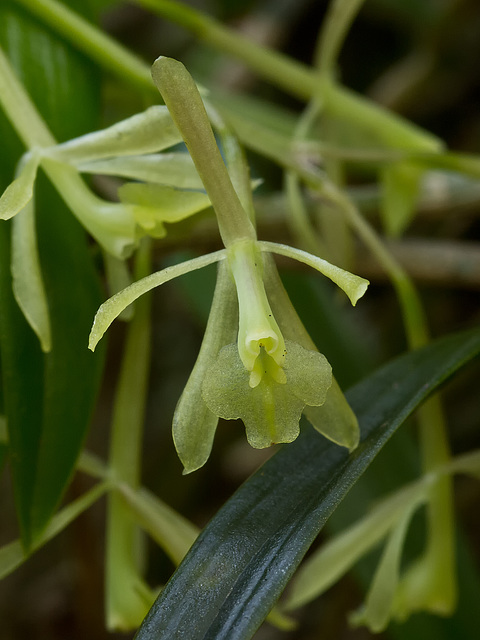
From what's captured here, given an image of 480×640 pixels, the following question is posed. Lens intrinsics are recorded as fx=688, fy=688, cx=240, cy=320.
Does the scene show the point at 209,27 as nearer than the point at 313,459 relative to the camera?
No

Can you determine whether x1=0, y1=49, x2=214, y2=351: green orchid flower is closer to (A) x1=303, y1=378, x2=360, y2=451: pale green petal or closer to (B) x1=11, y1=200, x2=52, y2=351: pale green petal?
(B) x1=11, y1=200, x2=52, y2=351: pale green petal

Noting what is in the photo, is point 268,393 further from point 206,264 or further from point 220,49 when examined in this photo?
point 220,49

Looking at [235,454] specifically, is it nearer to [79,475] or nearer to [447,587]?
[79,475]

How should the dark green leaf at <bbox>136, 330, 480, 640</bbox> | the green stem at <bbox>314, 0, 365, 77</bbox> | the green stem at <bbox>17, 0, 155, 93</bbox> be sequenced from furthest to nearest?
the green stem at <bbox>314, 0, 365, 77</bbox>, the green stem at <bbox>17, 0, 155, 93</bbox>, the dark green leaf at <bbox>136, 330, 480, 640</bbox>

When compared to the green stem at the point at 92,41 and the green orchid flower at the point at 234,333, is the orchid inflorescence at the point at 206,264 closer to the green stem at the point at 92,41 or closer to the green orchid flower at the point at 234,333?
the green orchid flower at the point at 234,333

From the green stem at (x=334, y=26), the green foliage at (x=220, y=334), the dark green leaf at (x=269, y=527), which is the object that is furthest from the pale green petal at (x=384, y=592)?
the green stem at (x=334, y=26)

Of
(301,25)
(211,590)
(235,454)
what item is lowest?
(211,590)

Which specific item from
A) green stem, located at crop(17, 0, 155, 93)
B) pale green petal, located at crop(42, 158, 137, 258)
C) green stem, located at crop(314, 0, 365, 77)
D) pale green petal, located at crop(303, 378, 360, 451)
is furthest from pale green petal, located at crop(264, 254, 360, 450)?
green stem, located at crop(314, 0, 365, 77)

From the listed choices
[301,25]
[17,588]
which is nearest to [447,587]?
[17,588]
